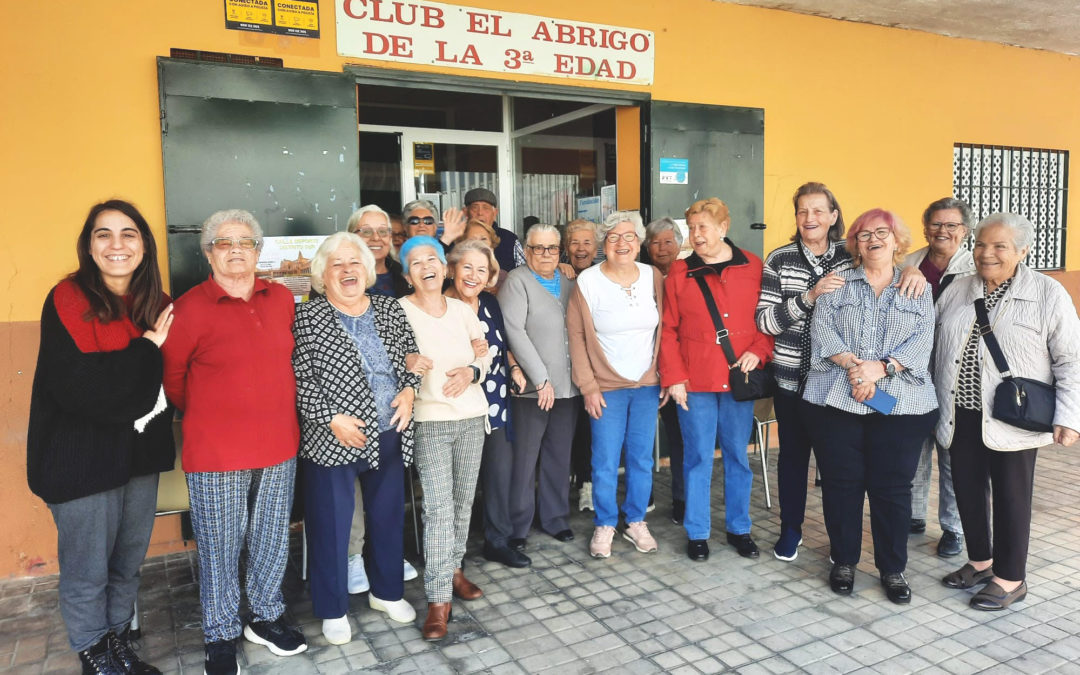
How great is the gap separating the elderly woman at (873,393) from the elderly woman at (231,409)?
233 cm

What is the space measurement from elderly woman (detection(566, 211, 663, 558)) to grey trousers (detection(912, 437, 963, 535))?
149 centimetres

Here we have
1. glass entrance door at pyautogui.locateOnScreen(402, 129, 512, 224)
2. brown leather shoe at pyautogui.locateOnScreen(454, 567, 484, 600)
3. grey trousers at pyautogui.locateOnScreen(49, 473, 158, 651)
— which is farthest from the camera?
glass entrance door at pyautogui.locateOnScreen(402, 129, 512, 224)

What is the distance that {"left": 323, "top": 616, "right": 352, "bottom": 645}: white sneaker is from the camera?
317 cm

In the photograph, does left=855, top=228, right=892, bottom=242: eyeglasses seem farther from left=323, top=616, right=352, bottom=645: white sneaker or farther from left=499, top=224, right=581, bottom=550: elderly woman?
left=323, top=616, right=352, bottom=645: white sneaker

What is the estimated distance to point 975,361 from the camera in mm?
3400

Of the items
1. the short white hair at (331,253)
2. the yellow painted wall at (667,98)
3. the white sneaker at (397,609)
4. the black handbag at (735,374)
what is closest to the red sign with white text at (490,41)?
the yellow painted wall at (667,98)

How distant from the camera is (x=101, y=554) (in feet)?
9.02

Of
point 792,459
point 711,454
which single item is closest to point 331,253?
point 711,454

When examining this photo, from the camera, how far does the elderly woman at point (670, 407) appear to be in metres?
4.59

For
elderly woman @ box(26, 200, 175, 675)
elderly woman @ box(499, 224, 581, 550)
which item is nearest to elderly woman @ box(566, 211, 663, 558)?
elderly woman @ box(499, 224, 581, 550)

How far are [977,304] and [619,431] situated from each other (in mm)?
1789

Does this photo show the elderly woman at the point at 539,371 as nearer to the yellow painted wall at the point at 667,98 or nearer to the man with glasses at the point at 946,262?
the yellow painted wall at the point at 667,98

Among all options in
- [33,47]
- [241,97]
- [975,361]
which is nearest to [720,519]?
[975,361]

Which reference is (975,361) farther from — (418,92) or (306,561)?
(418,92)
